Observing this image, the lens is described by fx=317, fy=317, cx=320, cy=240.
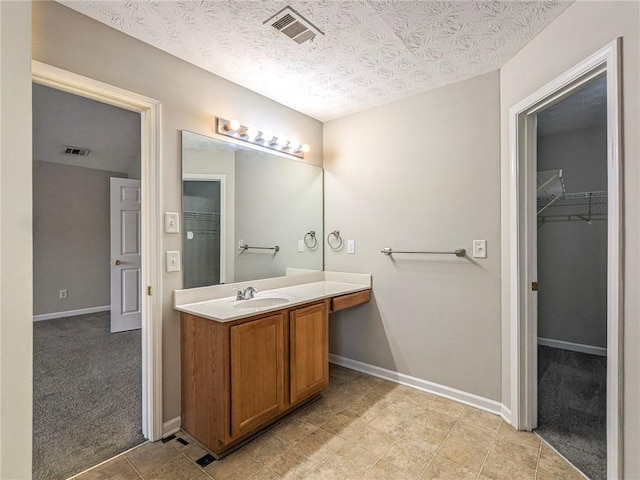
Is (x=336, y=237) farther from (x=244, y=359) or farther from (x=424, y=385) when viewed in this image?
(x=244, y=359)

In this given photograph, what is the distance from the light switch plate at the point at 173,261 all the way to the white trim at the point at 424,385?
1.81 metres

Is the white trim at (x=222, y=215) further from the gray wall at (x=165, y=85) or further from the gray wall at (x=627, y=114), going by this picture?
the gray wall at (x=627, y=114)

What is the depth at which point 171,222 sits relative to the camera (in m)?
1.97

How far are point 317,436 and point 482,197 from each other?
193 cm

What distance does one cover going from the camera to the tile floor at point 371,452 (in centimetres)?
163

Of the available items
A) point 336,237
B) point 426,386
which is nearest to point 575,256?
point 426,386

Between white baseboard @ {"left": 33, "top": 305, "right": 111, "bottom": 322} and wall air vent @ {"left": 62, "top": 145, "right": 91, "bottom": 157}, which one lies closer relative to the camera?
wall air vent @ {"left": 62, "top": 145, "right": 91, "bottom": 157}

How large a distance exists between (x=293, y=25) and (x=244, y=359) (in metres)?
1.84

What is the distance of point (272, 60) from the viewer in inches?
80.1

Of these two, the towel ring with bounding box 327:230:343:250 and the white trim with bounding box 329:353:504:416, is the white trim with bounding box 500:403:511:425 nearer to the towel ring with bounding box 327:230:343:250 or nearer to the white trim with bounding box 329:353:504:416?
the white trim with bounding box 329:353:504:416

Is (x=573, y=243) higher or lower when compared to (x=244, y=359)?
higher

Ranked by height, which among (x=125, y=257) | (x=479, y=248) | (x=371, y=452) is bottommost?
(x=371, y=452)

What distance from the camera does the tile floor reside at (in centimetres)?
163

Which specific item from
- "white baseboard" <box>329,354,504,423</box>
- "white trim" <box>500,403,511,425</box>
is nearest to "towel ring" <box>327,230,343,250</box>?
"white baseboard" <box>329,354,504,423</box>
